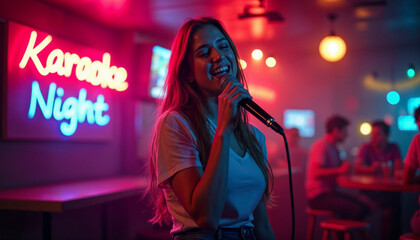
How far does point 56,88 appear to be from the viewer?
3973 millimetres

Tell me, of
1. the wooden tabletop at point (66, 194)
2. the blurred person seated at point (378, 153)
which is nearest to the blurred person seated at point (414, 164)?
the blurred person seated at point (378, 153)

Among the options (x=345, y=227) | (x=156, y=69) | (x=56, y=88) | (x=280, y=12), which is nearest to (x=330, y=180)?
(x=345, y=227)

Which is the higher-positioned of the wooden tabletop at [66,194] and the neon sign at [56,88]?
the neon sign at [56,88]

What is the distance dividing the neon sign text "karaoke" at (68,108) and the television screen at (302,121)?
476 cm

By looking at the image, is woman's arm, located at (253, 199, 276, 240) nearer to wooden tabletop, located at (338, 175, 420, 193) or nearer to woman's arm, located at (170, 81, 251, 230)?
woman's arm, located at (170, 81, 251, 230)

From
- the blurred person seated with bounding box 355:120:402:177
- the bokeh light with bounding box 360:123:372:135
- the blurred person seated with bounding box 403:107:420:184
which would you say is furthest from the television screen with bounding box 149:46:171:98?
the bokeh light with bounding box 360:123:372:135

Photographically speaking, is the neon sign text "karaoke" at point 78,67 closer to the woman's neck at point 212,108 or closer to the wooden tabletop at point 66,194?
the wooden tabletop at point 66,194

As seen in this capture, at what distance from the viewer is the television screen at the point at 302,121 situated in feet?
27.2

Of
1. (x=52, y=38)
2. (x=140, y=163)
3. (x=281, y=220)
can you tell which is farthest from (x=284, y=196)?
(x=52, y=38)

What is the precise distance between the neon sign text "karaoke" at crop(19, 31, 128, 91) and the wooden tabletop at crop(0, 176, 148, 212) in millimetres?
1144

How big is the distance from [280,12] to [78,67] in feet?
8.31

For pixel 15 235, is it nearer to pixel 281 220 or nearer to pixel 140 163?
pixel 140 163

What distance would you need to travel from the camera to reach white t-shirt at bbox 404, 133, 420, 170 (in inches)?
116

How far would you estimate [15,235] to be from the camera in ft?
11.7
